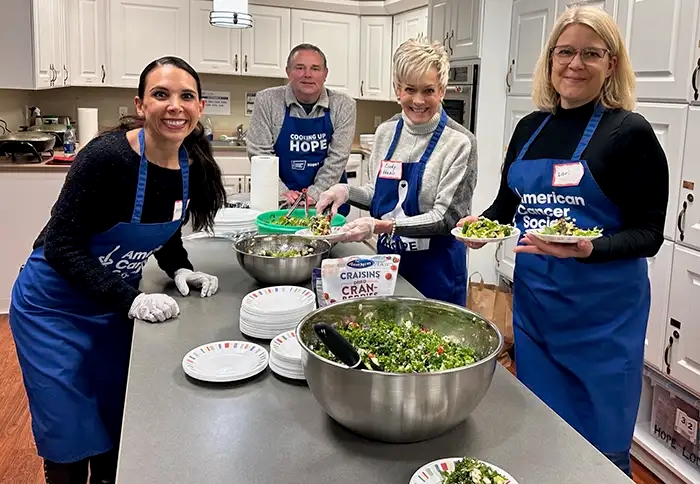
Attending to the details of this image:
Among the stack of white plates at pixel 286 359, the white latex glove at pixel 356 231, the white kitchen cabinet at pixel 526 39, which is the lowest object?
the stack of white plates at pixel 286 359

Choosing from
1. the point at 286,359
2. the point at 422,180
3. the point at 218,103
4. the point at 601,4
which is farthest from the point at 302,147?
the point at 218,103

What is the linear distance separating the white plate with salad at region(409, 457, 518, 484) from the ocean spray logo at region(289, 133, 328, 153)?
2.35 meters

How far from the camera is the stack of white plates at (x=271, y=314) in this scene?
1.54 m

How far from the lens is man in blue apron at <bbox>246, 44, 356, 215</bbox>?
10.3 feet

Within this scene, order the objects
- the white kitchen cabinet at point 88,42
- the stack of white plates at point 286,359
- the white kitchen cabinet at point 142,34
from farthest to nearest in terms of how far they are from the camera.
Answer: the white kitchen cabinet at point 142,34 → the white kitchen cabinet at point 88,42 → the stack of white plates at point 286,359

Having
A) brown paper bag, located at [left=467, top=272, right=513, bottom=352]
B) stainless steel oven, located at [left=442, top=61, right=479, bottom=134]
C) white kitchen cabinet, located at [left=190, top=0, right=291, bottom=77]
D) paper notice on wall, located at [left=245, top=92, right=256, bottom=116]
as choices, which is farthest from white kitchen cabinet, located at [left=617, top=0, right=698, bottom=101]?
paper notice on wall, located at [left=245, top=92, right=256, bottom=116]

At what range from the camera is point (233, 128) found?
6.07m

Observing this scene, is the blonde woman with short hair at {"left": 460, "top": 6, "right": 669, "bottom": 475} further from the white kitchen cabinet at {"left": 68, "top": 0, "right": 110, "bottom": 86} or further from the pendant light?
the white kitchen cabinet at {"left": 68, "top": 0, "right": 110, "bottom": 86}

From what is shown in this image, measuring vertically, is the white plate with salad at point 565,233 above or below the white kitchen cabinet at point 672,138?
→ below

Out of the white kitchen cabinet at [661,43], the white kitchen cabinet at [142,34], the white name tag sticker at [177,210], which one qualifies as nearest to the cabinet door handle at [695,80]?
the white kitchen cabinet at [661,43]

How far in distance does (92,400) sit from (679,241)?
2.12m

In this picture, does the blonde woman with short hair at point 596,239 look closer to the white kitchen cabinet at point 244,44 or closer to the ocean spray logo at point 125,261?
the ocean spray logo at point 125,261

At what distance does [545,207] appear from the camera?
190 cm

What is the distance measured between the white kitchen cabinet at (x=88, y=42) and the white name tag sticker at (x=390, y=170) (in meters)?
3.73
